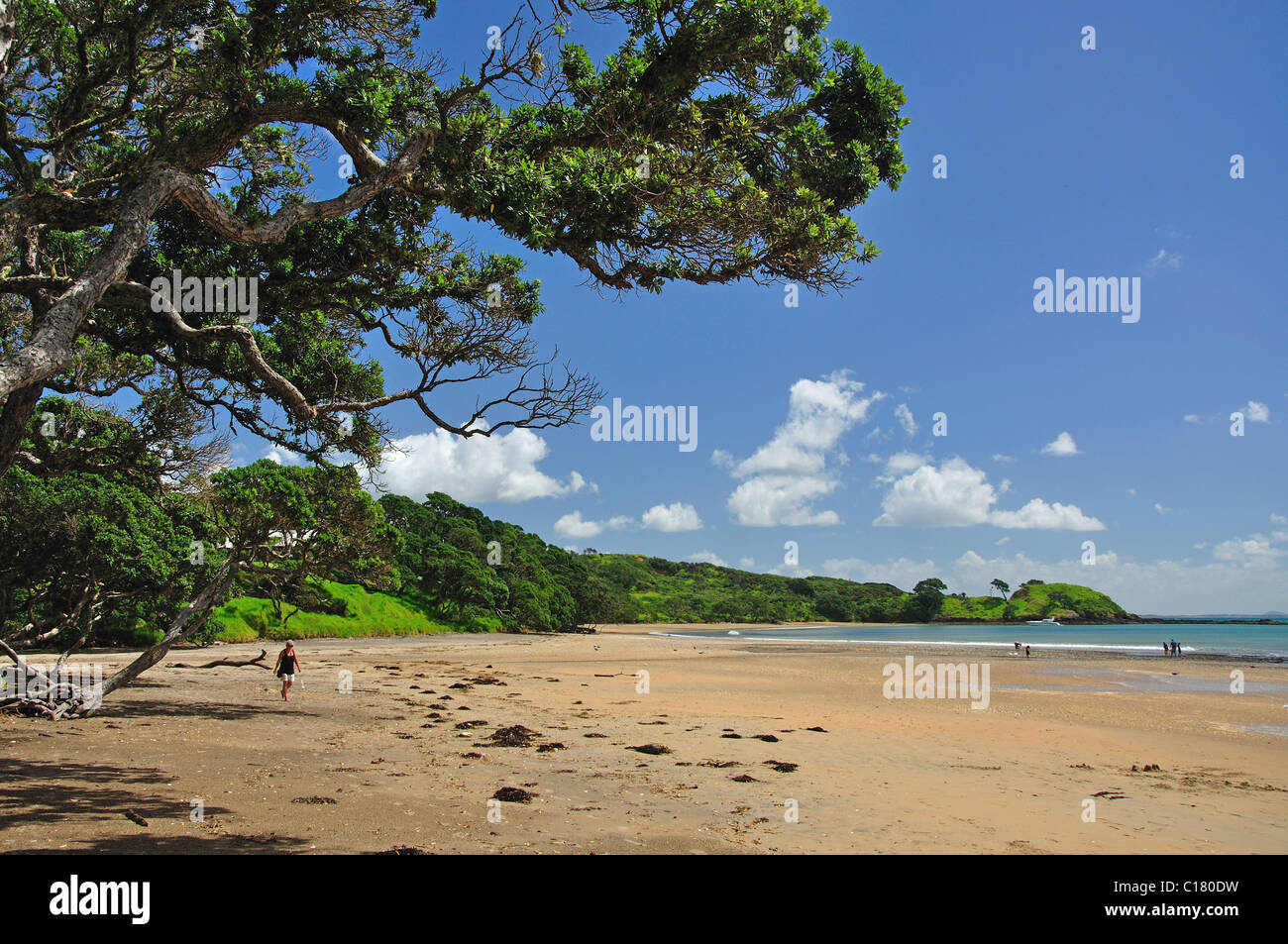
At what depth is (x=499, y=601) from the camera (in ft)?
222

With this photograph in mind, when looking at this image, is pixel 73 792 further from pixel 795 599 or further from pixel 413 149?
pixel 795 599

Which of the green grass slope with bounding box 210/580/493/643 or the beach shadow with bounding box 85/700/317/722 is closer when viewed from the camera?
the beach shadow with bounding box 85/700/317/722

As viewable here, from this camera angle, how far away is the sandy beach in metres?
7.71

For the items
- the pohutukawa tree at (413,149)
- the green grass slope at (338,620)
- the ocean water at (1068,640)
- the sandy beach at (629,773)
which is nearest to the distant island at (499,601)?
the green grass slope at (338,620)

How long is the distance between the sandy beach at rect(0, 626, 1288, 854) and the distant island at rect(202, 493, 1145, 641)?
4572 mm

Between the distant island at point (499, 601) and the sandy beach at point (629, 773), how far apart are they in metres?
4.57

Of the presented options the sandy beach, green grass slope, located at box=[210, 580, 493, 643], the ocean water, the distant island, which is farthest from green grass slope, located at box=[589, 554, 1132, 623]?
the sandy beach

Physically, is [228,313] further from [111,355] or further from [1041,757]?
[1041,757]

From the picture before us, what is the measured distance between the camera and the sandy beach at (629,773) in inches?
304

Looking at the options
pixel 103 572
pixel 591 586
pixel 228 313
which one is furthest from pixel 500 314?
pixel 591 586

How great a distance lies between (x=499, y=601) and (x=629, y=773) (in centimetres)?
5820

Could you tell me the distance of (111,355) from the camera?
41.1 feet

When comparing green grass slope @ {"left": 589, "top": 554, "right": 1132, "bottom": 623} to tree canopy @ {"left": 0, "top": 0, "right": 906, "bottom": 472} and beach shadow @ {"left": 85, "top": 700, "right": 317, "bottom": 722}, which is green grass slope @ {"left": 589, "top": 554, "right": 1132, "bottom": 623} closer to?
beach shadow @ {"left": 85, "top": 700, "right": 317, "bottom": 722}

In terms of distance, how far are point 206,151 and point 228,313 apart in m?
2.48
